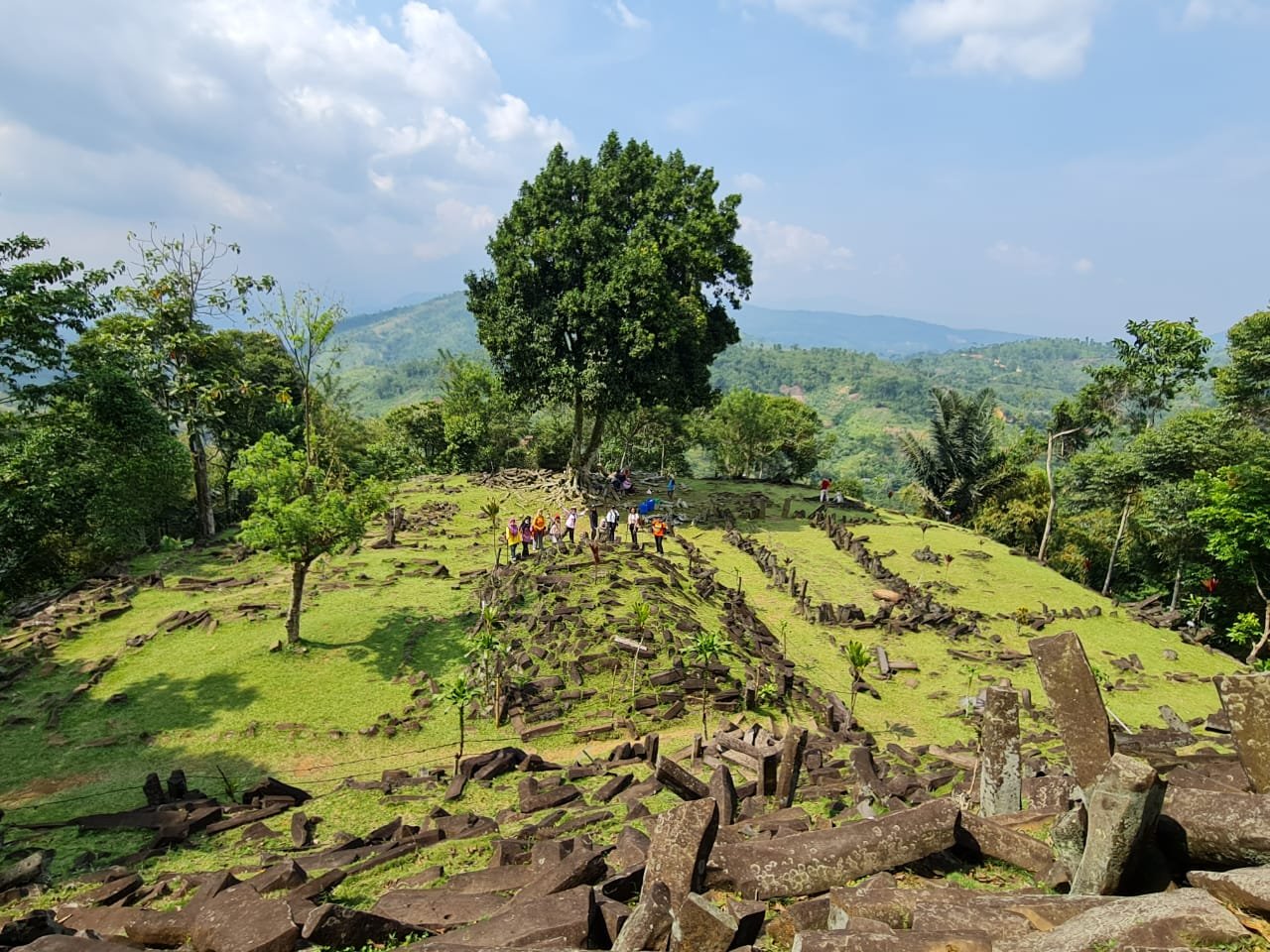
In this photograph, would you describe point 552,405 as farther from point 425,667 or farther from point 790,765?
point 790,765

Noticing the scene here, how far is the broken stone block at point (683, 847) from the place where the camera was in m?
5.54

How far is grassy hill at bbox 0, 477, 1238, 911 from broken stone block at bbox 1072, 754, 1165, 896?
6.11 metres

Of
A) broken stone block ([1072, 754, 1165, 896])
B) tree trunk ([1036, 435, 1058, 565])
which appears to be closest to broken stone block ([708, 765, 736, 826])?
broken stone block ([1072, 754, 1165, 896])

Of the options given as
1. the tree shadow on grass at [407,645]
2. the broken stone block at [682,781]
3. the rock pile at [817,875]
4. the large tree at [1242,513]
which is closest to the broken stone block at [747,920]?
the rock pile at [817,875]

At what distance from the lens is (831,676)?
60.0ft

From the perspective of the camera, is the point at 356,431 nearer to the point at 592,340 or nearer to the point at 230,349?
the point at 230,349

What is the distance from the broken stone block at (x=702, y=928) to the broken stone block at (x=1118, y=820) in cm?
279

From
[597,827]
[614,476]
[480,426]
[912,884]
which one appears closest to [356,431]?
[480,426]

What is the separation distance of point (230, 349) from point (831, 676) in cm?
3685

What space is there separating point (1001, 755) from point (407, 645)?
50.1ft

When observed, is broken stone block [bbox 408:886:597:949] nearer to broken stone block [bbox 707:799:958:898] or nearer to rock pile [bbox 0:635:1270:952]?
rock pile [bbox 0:635:1270:952]

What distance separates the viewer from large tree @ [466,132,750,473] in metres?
30.8

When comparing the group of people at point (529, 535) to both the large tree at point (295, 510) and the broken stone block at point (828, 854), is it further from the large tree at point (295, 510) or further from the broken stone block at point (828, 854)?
the broken stone block at point (828, 854)

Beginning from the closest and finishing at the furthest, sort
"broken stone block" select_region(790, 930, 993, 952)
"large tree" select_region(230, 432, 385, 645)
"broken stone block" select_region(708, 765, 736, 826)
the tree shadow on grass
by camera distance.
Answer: "broken stone block" select_region(790, 930, 993, 952)
"broken stone block" select_region(708, 765, 736, 826)
"large tree" select_region(230, 432, 385, 645)
the tree shadow on grass
